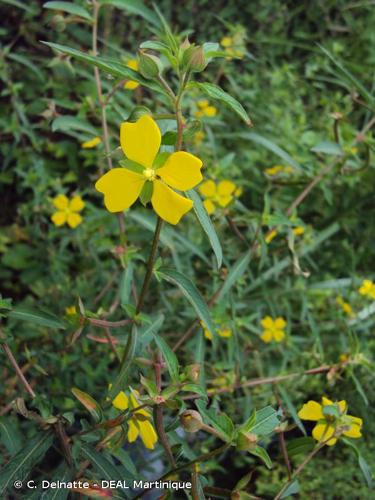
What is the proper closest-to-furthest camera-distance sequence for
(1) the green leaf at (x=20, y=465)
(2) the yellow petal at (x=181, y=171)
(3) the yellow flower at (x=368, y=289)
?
(2) the yellow petal at (x=181, y=171)
(1) the green leaf at (x=20, y=465)
(3) the yellow flower at (x=368, y=289)

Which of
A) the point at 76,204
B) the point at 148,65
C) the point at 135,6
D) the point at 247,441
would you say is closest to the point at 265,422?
the point at 247,441

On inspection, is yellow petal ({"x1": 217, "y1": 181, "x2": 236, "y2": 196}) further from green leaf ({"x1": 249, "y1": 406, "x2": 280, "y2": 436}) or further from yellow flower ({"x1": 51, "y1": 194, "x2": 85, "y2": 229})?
green leaf ({"x1": 249, "y1": 406, "x2": 280, "y2": 436})

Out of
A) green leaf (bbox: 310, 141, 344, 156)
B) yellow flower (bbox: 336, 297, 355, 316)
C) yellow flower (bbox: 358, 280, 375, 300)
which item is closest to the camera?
green leaf (bbox: 310, 141, 344, 156)

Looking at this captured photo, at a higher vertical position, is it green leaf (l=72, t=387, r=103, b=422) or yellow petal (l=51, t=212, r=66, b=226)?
green leaf (l=72, t=387, r=103, b=422)

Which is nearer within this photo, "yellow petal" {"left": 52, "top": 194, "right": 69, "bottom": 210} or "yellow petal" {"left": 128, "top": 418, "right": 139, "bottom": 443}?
"yellow petal" {"left": 128, "top": 418, "right": 139, "bottom": 443}

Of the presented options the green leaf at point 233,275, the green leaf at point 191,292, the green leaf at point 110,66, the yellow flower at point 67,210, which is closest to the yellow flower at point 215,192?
the green leaf at point 233,275

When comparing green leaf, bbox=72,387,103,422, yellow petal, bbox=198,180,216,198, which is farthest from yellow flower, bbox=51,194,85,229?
green leaf, bbox=72,387,103,422

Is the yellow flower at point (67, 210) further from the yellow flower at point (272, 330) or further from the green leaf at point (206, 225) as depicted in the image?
the green leaf at point (206, 225)
